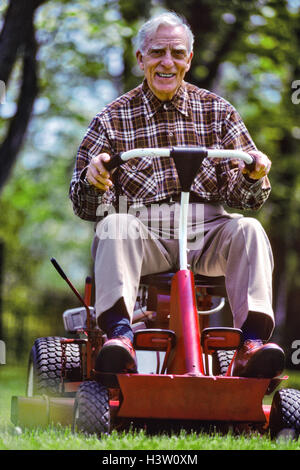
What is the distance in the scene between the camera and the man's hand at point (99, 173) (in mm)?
3174

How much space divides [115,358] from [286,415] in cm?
75

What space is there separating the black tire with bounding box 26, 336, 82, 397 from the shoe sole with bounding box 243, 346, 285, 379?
4.04 feet

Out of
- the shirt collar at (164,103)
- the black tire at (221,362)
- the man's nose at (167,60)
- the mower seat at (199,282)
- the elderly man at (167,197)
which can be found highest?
the man's nose at (167,60)

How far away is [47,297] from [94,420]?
15.7 meters

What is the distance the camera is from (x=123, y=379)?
283cm

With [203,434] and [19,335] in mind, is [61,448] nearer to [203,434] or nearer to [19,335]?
[203,434]

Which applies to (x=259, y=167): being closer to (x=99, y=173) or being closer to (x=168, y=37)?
(x=99, y=173)

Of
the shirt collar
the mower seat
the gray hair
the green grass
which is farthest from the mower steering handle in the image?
the green grass

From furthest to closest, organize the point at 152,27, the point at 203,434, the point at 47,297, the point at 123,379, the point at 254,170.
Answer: the point at 47,297
the point at 152,27
the point at 254,170
the point at 203,434
the point at 123,379

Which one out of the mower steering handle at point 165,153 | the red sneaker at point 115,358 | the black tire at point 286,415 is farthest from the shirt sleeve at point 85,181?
the black tire at point 286,415

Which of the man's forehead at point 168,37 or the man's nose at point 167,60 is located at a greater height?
the man's forehead at point 168,37

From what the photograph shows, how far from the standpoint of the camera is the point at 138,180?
11.9 feet

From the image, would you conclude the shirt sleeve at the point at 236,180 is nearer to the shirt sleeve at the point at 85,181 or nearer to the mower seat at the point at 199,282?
the mower seat at the point at 199,282

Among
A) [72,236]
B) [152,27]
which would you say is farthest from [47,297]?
[152,27]
